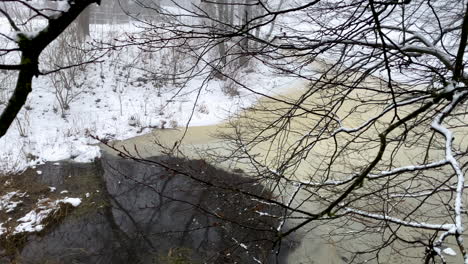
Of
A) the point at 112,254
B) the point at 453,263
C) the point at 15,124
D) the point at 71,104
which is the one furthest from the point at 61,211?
the point at 453,263

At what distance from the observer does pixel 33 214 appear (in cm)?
617

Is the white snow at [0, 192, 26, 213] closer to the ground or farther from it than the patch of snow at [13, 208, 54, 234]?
farther from it

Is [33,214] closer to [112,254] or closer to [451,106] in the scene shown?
[112,254]

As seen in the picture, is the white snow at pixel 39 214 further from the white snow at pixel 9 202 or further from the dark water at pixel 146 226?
the white snow at pixel 9 202

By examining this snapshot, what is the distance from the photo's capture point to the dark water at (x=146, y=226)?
17.9ft

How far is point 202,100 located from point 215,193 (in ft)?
20.8

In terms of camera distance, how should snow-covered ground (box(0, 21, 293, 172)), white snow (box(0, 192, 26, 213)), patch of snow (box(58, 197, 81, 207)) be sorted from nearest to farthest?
white snow (box(0, 192, 26, 213)), patch of snow (box(58, 197, 81, 207)), snow-covered ground (box(0, 21, 293, 172))

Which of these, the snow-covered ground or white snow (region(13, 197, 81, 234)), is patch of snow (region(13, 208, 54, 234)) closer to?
white snow (region(13, 197, 81, 234))

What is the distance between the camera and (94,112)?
11.1m

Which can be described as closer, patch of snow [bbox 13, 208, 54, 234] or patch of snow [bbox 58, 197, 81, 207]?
patch of snow [bbox 13, 208, 54, 234]

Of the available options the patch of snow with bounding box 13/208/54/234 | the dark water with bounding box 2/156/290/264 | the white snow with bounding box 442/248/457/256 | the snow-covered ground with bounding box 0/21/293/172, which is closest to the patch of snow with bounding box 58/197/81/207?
the dark water with bounding box 2/156/290/264

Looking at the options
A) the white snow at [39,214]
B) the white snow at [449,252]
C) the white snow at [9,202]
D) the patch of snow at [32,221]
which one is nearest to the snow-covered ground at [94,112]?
the white snow at [9,202]

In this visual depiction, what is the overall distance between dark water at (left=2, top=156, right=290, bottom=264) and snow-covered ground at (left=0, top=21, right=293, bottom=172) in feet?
2.94

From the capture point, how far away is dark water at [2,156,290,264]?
214 inches
